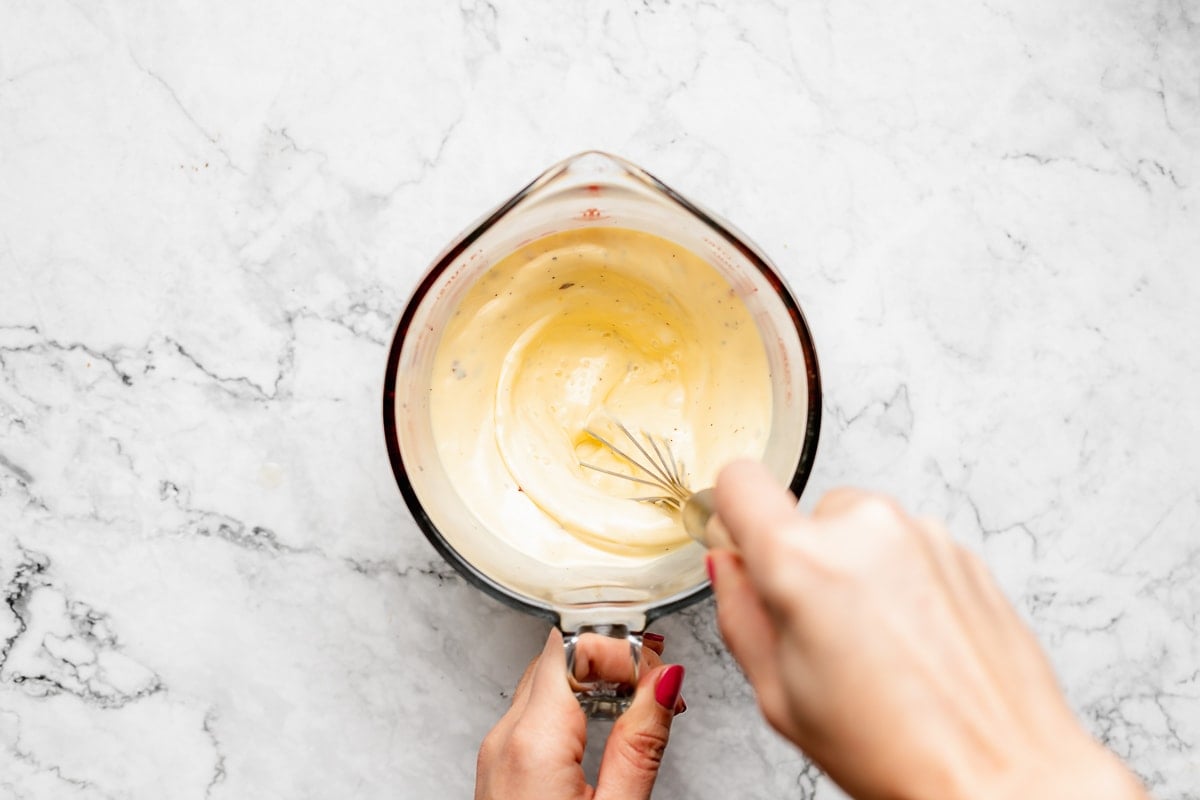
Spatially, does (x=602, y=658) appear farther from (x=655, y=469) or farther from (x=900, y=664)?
(x=900, y=664)

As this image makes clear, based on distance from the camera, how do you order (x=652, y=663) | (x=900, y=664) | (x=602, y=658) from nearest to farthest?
(x=900, y=664), (x=602, y=658), (x=652, y=663)

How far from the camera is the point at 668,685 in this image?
0.72m

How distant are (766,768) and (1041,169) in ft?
1.77

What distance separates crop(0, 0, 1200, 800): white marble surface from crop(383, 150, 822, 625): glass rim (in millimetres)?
130

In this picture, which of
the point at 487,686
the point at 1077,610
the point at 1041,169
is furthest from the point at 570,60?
the point at 1077,610

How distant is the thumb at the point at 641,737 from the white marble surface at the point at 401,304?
0.31ft

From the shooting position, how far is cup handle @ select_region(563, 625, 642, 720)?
0.67 meters

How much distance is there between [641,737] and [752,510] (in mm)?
359

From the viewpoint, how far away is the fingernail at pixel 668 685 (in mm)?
723

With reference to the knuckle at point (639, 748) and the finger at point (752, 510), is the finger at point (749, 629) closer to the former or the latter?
the finger at point (752, 510)

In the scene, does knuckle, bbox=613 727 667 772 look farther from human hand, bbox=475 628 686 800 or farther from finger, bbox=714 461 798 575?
finger, bbox=714 461 798 575

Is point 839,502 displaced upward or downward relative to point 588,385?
upward

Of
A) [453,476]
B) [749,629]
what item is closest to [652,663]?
[453,476]

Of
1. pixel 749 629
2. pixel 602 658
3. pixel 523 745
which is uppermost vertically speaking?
pixel 749 629
